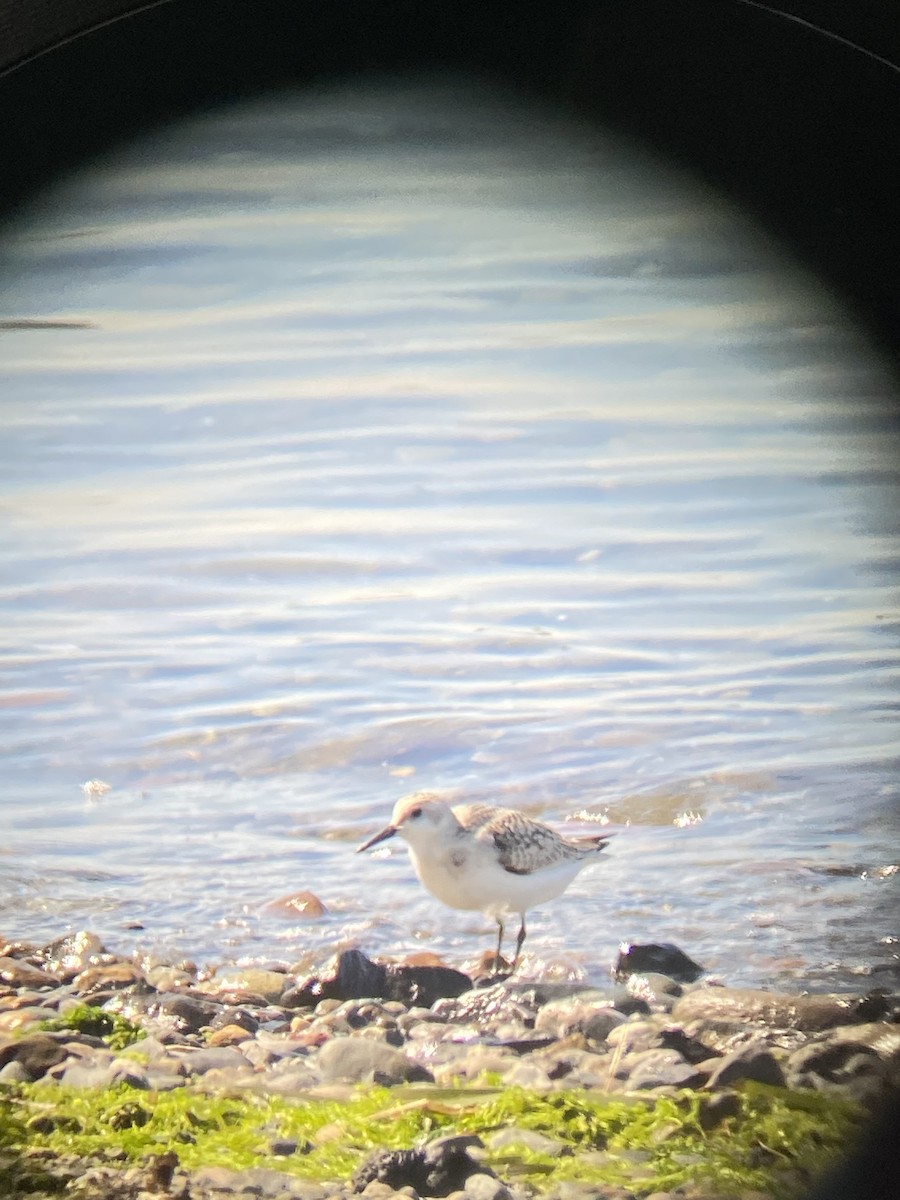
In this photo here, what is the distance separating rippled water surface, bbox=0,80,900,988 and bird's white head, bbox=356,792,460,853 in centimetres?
3

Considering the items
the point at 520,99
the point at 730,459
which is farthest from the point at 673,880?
the point at 520,99

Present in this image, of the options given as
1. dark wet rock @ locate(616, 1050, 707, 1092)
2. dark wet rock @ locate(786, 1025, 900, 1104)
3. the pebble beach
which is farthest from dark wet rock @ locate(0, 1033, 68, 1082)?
dark wet rock @ locate(786, 1025, 900, 1104)

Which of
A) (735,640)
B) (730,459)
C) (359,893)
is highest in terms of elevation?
(730,459)

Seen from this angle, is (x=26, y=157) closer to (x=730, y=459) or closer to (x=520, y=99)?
(x=520, y=99)

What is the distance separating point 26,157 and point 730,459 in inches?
50.6

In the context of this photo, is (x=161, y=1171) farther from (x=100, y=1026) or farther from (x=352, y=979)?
(x=352, y=979)

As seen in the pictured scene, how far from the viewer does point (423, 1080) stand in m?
1.86

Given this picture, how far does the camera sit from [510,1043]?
188cm

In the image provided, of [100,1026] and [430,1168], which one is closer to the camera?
[430,1168]

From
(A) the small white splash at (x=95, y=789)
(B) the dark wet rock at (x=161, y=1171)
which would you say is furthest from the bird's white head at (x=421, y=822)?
(B) the dark wet rock at (x=161, y=1171)

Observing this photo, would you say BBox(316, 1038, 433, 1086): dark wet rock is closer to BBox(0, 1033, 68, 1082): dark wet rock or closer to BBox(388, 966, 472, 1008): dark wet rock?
BBox(388, 966, 472, 1008): dark wet rock

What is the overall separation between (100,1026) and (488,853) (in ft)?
2.34

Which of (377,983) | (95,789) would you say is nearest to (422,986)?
(377,983)

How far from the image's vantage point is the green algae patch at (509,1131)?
1.82 meters
